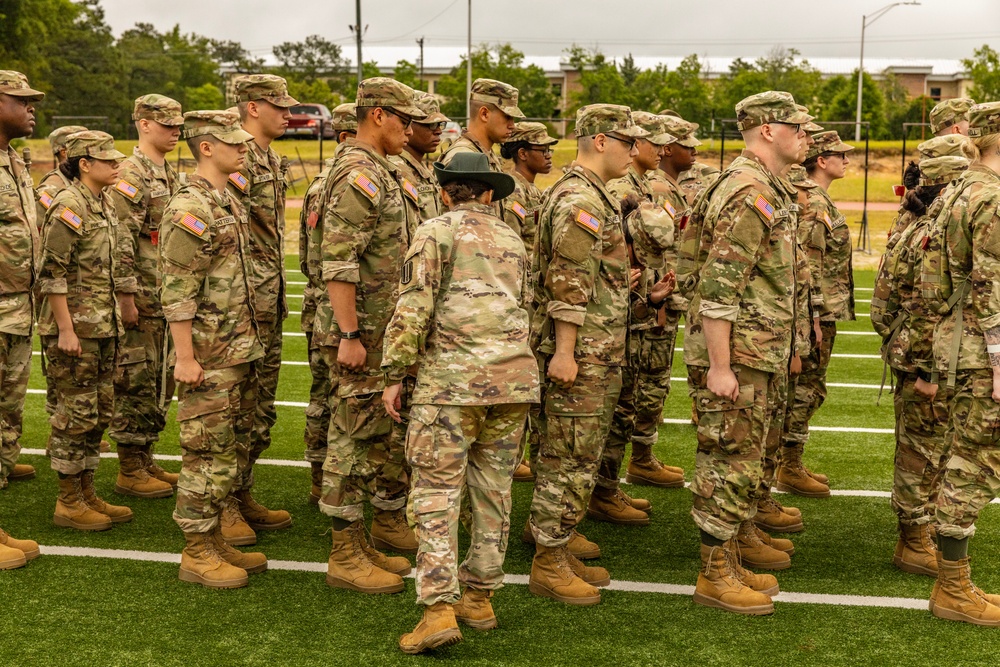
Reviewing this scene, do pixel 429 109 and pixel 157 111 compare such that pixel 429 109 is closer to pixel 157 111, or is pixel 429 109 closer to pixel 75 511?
pixel 157 111

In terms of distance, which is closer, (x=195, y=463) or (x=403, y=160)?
(x=195, y=463)

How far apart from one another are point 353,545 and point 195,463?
94 cm

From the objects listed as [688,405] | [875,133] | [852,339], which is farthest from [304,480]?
[875,133]

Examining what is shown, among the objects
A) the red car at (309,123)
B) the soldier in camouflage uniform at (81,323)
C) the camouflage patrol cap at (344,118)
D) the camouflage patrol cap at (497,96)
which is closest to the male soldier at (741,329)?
the camouflage patrol cap at (497,96)

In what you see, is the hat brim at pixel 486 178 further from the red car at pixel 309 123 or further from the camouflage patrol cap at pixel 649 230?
the red car at pixel 309 123

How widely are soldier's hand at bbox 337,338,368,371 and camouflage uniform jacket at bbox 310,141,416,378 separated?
0.13 m

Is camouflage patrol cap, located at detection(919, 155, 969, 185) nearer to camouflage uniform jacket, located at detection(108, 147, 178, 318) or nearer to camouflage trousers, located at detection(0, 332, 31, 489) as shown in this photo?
camouflage uniform jacket, located at detection(108, 147, 178, 318)

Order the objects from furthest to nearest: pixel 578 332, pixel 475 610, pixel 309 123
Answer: pixel 309 123, pixel 578 332, pixel 475 610

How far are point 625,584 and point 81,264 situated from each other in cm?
396

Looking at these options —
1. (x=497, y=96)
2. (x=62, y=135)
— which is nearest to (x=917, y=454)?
(x=497, y=96)

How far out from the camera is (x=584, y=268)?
5375mm

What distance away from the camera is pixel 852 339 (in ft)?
45.9

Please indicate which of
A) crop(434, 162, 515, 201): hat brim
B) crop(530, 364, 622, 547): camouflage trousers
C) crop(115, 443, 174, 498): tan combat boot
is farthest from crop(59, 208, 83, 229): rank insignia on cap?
crop(530, 364, 622, 547): camouflage trousers

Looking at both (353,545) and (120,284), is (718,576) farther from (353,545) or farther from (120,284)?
(120,284)
